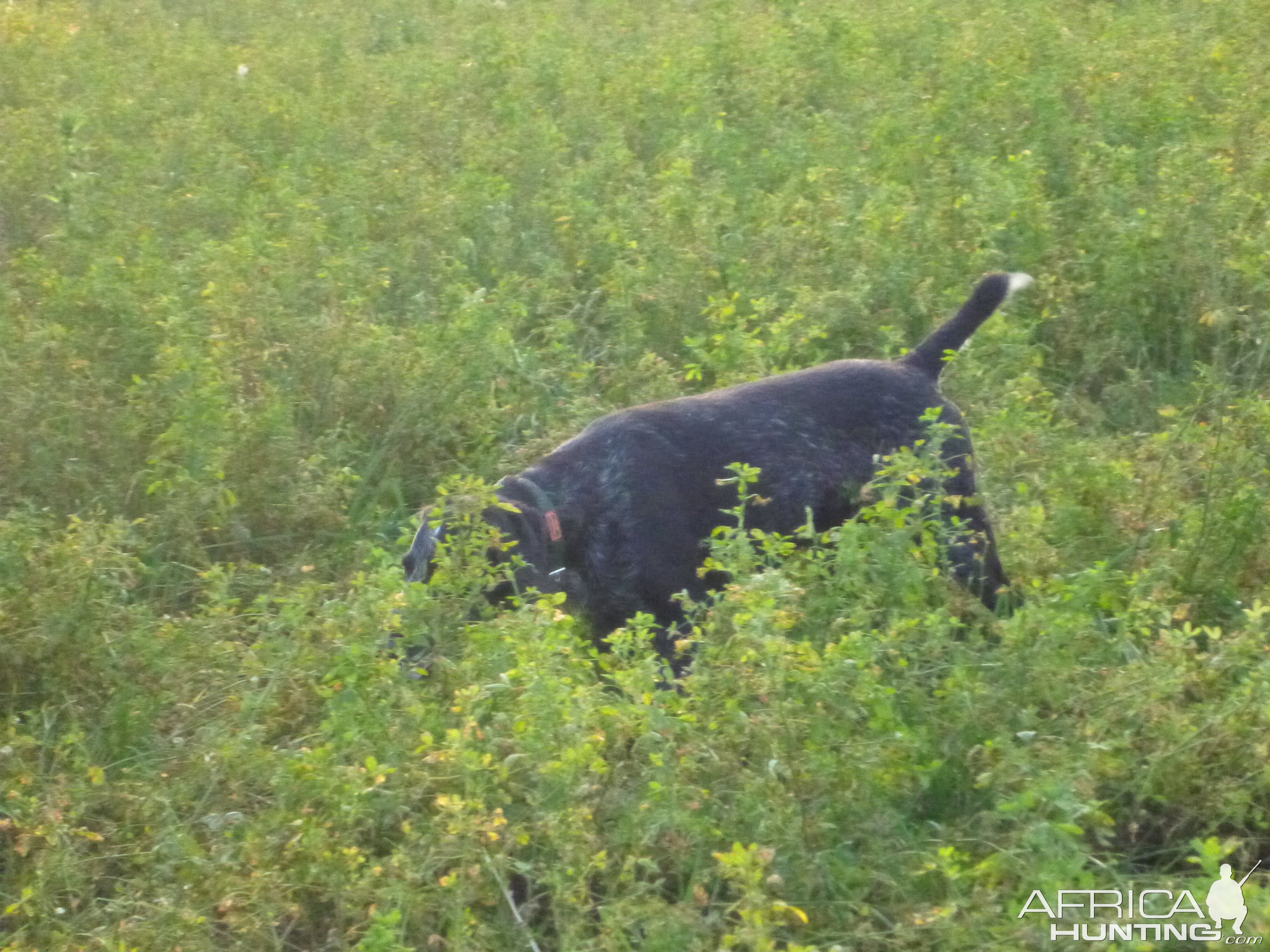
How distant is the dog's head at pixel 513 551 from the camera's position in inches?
162

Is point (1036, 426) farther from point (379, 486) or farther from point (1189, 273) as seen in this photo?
point (379, 486)

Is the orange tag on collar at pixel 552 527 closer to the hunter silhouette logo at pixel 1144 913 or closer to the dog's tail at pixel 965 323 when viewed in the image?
the dog's tail at pixel 965 323

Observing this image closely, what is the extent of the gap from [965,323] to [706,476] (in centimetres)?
116

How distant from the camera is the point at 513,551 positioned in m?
4.25

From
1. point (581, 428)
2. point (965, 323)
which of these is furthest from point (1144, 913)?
point (581, 428)

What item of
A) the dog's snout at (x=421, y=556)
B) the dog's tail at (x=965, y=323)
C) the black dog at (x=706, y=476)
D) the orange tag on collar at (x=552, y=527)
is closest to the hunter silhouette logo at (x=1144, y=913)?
the black dog at (x=706, y=476)

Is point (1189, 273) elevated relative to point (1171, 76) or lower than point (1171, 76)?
lower

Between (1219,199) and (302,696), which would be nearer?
(302,696)

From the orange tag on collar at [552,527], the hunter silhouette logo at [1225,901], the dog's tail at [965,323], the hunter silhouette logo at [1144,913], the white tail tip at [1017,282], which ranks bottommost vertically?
the orange tag on collar at [552,527]

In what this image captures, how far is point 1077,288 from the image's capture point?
20.4 ft

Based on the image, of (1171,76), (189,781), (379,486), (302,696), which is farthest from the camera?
(1171,76)

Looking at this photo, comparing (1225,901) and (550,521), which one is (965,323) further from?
(1225,901)

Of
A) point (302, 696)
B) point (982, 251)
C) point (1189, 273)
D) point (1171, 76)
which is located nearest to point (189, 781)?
point (302, 696)

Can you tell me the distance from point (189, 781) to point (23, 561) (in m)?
0.92
